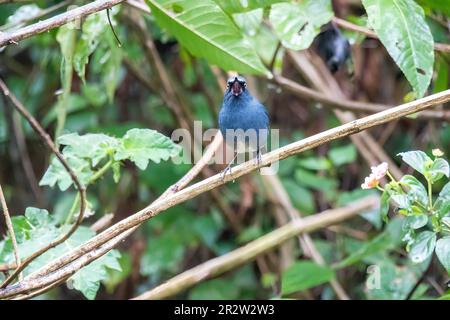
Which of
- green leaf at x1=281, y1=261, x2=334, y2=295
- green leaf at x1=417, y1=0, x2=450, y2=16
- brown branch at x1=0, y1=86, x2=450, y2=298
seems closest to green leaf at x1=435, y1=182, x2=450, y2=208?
brown branch at x1=0, y1=86, x2=450, y2=298

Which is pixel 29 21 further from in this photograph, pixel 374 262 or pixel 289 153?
pixel 374 262

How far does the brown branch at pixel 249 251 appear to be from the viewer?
3.11 meters

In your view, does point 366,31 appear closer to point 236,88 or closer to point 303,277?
point 236,88

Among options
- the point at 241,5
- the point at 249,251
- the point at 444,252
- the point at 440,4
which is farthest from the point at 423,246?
the point at 249,251

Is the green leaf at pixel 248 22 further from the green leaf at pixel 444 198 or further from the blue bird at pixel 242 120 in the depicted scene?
the green leaf at pixel 444 198


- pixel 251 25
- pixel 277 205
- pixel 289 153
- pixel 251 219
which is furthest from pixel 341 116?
pixel 289 153

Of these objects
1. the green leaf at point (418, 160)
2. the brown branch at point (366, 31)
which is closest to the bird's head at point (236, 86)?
the brown branch at point (366, 31)

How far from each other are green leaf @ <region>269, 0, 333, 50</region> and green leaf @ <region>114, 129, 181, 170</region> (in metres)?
0.65

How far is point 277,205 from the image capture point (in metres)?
4.58

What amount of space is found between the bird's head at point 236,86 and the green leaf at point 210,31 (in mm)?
532

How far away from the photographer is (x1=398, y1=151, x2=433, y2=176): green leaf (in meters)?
2.18

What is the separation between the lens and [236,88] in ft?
10.9
